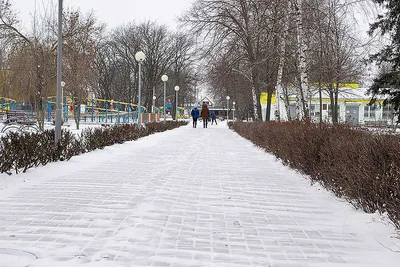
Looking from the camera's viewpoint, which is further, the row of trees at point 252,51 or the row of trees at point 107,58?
the row of trees at point 107,58

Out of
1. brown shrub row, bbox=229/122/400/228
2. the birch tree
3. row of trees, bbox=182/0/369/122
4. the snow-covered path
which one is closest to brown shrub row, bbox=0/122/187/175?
the snow-covered path

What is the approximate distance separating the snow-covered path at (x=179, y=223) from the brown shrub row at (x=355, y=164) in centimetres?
23

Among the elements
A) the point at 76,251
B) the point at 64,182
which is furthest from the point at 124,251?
the point at 64,182

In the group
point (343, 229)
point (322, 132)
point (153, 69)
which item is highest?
point (153, 69)

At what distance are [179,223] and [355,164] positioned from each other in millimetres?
2228

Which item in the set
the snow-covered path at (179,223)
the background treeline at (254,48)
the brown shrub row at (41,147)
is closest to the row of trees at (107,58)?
the background treeline at (254,48)

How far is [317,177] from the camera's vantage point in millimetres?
6477

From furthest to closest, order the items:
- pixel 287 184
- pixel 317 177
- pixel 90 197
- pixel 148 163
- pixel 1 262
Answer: pixel 148 163
pixel 287 184
pixel 317 177
pixel 90 197
pixel 1 262

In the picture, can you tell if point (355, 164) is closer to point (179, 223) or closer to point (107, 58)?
point (179, 223)

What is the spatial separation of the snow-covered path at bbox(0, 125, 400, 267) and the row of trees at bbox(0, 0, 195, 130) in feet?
50.8

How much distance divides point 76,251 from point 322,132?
506 centimetres

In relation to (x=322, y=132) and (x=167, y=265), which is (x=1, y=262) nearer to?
(x=167, y=265)

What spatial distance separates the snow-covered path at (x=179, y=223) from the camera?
3266 millimetres

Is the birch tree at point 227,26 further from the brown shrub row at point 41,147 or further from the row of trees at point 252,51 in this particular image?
the brown shrub row at point 41,147
